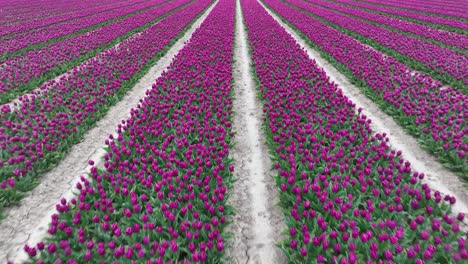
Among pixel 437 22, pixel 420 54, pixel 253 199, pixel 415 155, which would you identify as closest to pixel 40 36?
pixel 253 199

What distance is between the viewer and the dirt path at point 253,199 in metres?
4.44

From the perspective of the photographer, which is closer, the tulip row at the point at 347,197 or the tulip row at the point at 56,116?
the tulip row at the point at 347,197

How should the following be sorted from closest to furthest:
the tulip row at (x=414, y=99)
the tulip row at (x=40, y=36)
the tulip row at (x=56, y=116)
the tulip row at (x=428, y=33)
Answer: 1. the tulip row at (x=56, y=116)
2. the tulip row at (x=414, y=99)
3. the tulip row at (x=428, y=33)
4. the tulip row at (x=40, y=36)

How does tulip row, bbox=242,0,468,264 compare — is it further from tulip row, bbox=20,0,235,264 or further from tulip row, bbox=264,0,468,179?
tulip row, bbox=264,0,468,179

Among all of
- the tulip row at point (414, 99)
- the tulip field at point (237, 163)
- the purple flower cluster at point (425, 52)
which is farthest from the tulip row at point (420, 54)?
the tulip row at point (414, 99)

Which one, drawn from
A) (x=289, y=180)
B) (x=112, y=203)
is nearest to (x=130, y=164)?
(x=112, y=203)

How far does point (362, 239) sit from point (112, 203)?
12.8 feet

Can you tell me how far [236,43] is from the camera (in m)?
18.2

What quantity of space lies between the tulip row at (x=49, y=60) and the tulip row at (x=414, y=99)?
1269cm

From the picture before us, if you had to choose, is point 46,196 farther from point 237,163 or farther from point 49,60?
point 49,60

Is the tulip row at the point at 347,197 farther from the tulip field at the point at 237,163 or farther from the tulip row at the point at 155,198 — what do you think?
the tulip row at the point at 155,198

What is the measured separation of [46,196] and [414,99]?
1027 cm

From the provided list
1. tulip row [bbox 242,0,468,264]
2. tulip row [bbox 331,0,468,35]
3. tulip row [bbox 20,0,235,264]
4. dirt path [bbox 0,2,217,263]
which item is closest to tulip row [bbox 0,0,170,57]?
dirt path [bbox 0,2,217,263]

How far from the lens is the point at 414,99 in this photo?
9.26 m
